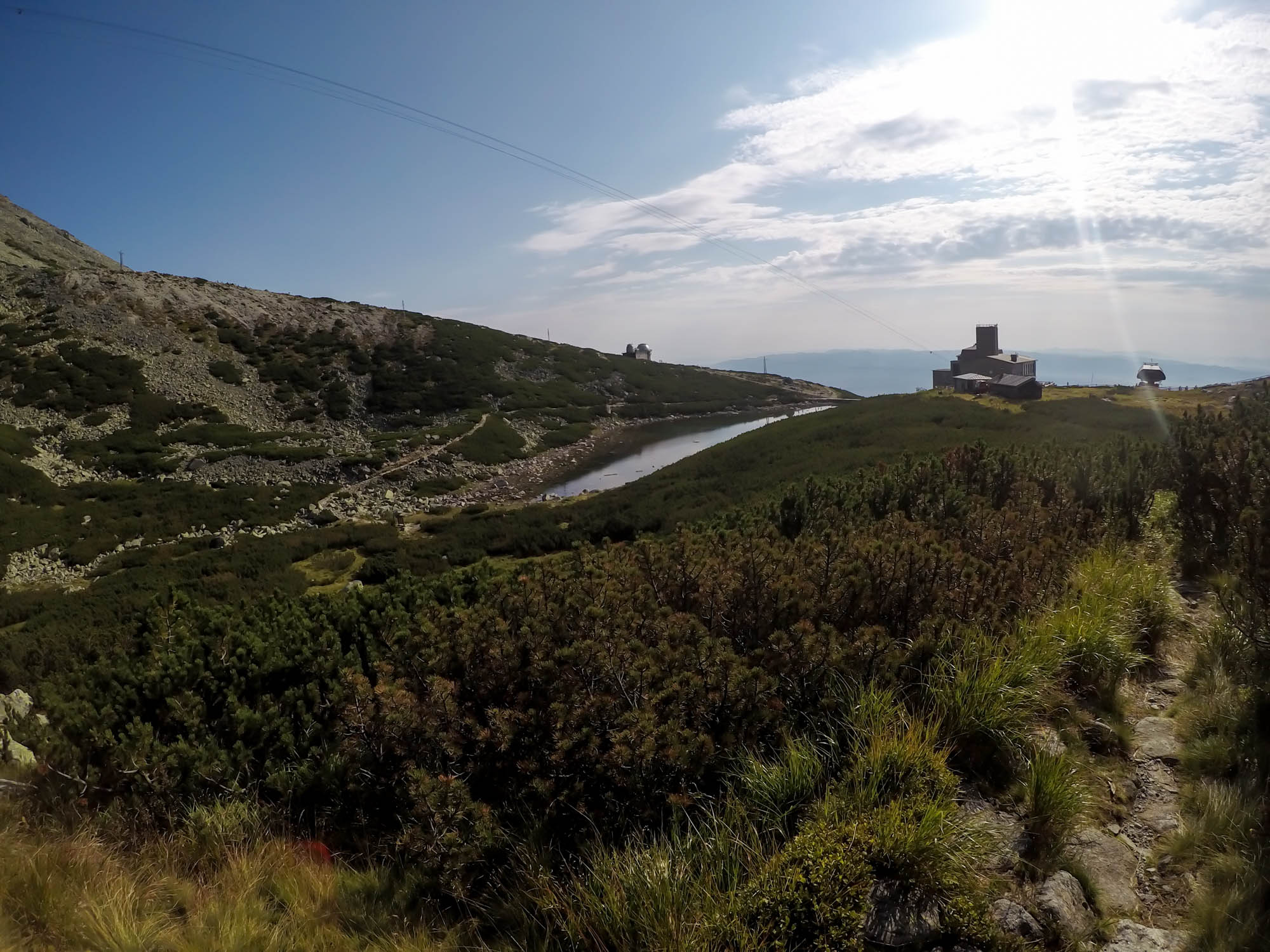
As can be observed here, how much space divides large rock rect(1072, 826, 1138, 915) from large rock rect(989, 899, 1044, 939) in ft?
1.41

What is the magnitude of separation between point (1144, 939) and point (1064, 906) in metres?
0.31

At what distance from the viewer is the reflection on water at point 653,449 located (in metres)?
40.7

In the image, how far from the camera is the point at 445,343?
237 feet

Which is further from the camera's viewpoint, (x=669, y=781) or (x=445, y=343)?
(x=445, y=343)

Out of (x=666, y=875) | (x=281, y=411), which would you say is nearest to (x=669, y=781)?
(x=666, y=875)

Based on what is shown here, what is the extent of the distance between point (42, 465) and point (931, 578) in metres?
42.0

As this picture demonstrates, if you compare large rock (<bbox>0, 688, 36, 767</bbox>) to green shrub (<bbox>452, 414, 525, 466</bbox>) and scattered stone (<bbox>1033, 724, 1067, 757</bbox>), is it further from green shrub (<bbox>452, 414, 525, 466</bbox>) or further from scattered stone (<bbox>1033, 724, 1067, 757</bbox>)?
green shrub (<bbox>452, 414, 525, 466</bbox>)

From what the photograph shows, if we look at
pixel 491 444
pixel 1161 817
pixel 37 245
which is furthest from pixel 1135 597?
pixel 37 245

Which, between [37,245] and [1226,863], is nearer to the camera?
[1226,863]

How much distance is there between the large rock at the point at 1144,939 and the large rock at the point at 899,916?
756 millimetres

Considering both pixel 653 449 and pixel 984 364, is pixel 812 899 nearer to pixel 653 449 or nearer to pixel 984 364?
pixel 653 449

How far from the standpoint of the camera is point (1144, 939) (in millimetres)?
3039

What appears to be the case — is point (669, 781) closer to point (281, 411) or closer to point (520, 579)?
point (520, 579)

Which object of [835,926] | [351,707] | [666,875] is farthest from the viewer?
[351,707]
